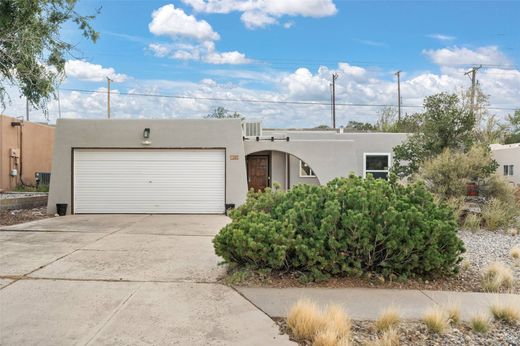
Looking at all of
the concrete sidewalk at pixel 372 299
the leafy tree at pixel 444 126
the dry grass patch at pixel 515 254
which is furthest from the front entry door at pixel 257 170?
the concrete sidewalk at pixel 372 299

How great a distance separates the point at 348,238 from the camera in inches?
231

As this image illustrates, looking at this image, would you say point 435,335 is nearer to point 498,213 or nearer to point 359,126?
point 498,213

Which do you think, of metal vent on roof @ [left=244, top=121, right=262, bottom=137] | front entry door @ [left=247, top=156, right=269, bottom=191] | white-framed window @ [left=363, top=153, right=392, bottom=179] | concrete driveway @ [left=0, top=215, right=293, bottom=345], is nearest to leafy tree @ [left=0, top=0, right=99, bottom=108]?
concrete driveway @ [left=0, top=215, right=293, bottom=345]

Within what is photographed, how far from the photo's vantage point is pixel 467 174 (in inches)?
465

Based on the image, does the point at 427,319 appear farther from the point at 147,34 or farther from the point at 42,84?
the point at 147,34

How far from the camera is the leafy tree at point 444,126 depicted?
13.4 metres

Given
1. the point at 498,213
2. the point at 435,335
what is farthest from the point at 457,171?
the point at 435,335

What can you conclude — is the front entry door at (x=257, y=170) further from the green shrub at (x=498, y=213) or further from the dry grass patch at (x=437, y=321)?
the dry grass patch at (x=437, y=321)

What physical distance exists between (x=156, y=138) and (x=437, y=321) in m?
12.3

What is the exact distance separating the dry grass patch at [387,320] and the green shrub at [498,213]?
8215 mm

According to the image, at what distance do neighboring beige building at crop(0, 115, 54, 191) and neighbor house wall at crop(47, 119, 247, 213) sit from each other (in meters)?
6.59

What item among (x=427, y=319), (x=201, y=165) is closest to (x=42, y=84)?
(x=201, y=165)

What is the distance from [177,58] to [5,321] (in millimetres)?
17480

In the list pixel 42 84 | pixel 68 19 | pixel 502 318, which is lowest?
pixel 502 318
